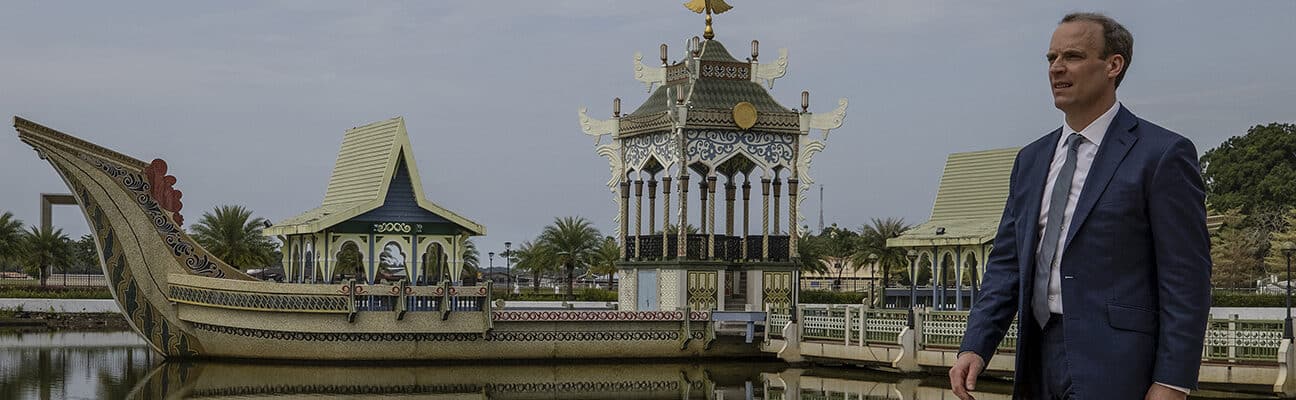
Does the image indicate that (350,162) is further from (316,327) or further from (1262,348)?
(1262,348)

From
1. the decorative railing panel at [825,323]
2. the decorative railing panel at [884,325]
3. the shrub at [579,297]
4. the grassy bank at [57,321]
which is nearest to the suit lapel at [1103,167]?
the decorative railing panel at [884,325]

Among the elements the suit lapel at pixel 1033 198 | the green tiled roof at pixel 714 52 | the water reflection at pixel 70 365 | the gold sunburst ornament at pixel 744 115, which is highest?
the green tiled roof at pixel 714 52

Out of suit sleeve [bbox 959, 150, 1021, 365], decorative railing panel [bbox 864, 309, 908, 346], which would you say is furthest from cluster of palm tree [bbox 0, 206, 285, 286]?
suit sleeve [bbox 959, 150, 1021, 365]

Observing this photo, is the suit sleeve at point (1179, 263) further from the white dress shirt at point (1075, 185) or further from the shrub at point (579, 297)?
the shrub at point (579, 297)

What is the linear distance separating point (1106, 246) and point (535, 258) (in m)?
49.3

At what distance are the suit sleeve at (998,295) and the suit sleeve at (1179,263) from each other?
1.45 feet

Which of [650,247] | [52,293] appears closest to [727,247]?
[650,247]

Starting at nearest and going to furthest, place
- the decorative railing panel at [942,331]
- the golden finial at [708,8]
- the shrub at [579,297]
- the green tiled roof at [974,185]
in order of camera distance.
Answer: the decorative railing panel at [942,331], the green tiled roof at [974,185], the golden finial at [708,8], the shrub at [579,297]

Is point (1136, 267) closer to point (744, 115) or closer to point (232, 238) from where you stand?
point (744, 115)

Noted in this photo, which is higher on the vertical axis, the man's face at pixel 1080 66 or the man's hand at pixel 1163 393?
the man's face at pixel 1080 66

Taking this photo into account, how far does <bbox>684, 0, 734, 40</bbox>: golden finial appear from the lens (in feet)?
102

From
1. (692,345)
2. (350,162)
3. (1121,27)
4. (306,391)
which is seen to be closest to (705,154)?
(692,345)

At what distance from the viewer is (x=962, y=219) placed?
29125mm

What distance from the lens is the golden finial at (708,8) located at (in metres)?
31.2
